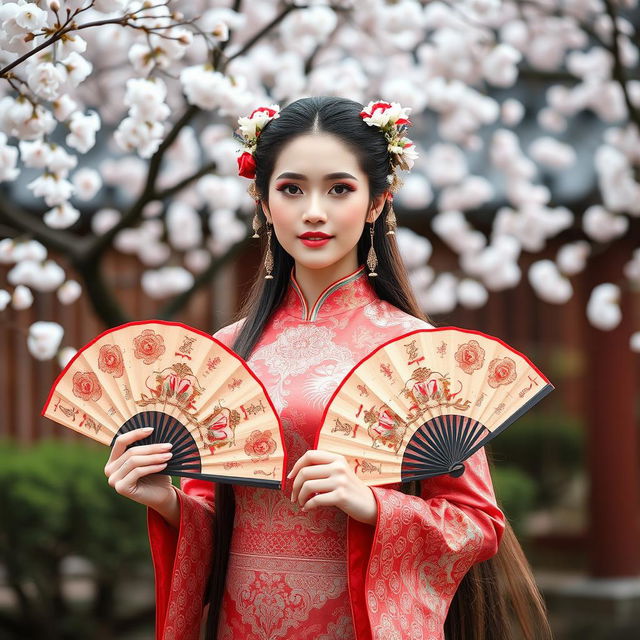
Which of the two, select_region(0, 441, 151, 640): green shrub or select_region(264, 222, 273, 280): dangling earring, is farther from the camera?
select_region(0, 441, 151, 640): green shrub

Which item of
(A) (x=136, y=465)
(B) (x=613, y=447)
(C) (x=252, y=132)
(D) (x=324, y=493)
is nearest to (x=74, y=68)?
(C) (x=252, y=132)

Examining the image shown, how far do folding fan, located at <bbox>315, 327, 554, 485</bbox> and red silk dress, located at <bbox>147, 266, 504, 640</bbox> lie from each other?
98mm

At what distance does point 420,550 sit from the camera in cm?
241

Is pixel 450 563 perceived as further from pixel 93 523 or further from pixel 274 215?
pixel 93 523

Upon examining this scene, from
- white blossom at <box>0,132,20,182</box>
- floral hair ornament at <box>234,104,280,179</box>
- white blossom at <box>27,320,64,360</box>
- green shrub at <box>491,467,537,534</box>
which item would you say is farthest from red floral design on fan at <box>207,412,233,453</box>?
green shrub at <box>491,467,537,534</box>

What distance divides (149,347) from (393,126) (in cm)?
77

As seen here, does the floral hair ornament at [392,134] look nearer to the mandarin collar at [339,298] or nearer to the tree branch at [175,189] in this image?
the mandarin collar at [339,298]

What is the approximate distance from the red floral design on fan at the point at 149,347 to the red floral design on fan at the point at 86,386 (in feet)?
0.35

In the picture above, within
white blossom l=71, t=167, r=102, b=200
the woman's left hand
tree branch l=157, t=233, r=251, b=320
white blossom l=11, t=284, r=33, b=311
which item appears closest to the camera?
the woman's left hand

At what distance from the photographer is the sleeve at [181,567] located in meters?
2.57

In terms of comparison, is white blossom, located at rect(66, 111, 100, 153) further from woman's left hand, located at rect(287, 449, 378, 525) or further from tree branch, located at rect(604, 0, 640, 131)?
tree branch, located at rect(604, 0, 640, 131)

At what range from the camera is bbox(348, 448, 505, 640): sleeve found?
2.34 m

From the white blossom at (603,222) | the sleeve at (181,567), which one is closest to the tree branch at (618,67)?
the white blossom at (603,222)

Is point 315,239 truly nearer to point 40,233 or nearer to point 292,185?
point 292,185
